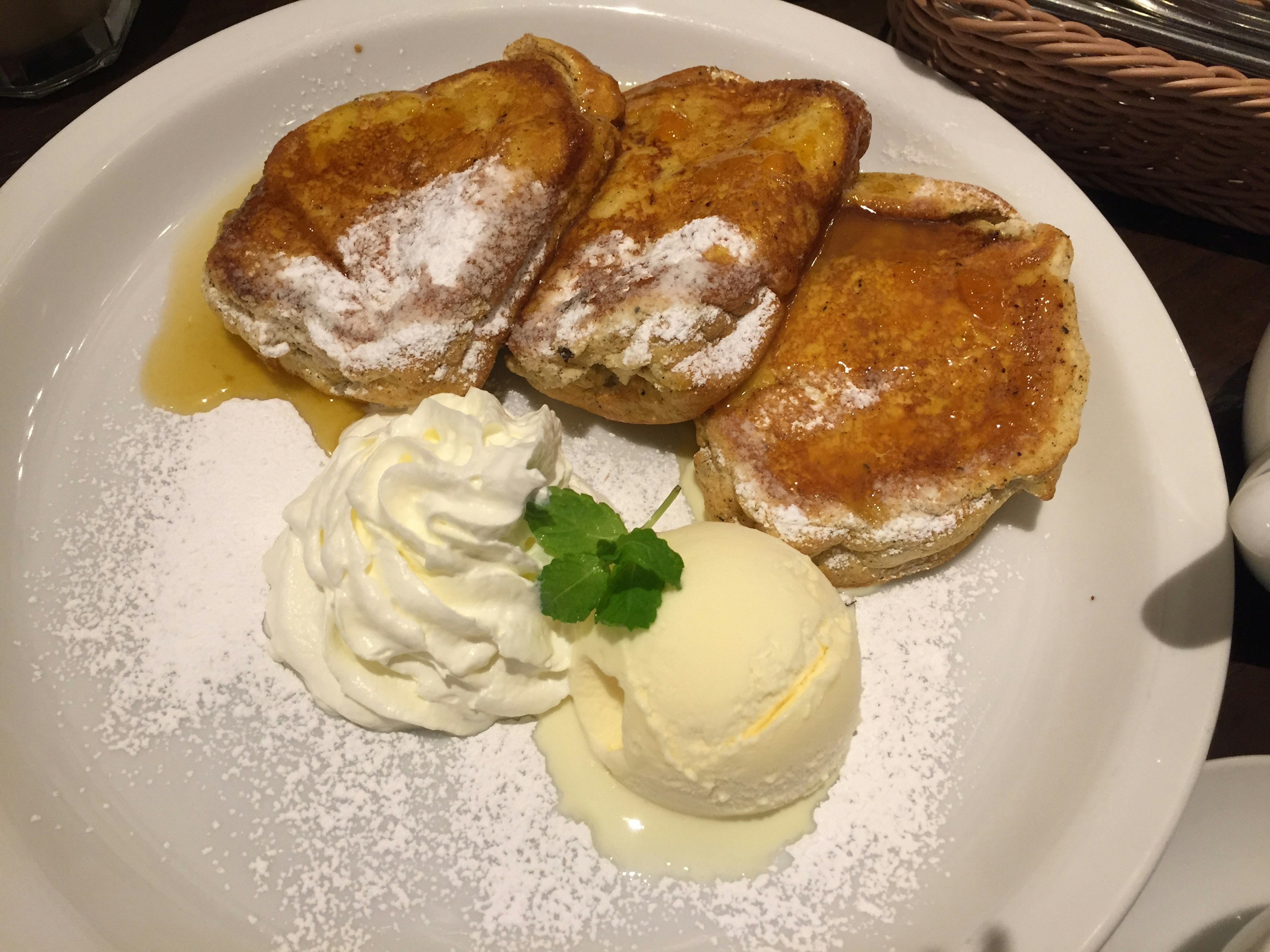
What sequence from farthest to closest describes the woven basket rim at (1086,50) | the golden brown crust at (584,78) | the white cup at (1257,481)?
the golden brown crust at (584,78) < the woven basket rim at (1086,50) < the white cup at (1257,481)

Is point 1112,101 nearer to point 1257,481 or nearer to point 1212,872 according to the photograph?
point 1257,481

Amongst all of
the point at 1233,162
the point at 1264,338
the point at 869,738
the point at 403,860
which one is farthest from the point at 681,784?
the point at 1233,162

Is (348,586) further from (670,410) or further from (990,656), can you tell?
(990,656)

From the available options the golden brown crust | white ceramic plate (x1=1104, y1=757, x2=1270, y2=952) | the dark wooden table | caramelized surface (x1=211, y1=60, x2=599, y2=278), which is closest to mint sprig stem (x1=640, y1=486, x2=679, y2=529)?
caramelized surface (x1=211, y1=60, x2=599, y2=278)

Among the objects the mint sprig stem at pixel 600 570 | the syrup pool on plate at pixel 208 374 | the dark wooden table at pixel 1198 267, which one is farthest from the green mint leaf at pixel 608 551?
the dark wooden table at pixel 1198 267

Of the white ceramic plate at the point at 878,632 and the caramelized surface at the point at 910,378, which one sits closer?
the white ceramic plate at the point at 878,632

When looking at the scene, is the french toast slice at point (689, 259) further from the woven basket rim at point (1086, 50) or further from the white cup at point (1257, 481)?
the white cup at point (1257, 481)

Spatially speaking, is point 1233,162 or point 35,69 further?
point 35,69

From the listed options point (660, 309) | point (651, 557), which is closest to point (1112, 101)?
point (660, 309)
